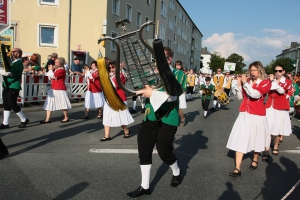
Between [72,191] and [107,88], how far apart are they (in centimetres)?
146

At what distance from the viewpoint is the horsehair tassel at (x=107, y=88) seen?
3312 mm

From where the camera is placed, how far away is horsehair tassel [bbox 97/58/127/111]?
331 cm

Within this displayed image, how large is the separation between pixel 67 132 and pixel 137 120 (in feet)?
9.19

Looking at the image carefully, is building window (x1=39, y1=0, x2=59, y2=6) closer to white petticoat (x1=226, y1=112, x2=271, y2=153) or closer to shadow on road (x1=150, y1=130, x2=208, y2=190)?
shadow on road (x1=150, y1=130, x2=208, y2=190)

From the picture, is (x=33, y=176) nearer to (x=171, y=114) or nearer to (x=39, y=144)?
(x=39, y=144)

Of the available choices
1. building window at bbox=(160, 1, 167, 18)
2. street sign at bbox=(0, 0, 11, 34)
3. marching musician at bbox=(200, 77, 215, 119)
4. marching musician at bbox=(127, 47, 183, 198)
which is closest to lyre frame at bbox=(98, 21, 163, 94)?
marching musician at bbox=(127, 47, 183, 198)

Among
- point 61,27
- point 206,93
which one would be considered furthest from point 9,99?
point 61,27

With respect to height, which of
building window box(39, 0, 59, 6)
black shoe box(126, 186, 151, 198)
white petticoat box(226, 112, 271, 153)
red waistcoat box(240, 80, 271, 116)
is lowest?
black shoe box(126, 186, 151, 198)

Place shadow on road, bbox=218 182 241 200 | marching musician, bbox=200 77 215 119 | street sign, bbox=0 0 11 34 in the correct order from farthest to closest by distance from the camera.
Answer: marching musician, bbox=200 77 215 119, street sign, bbox=0 0 11 34, shadow on road, bbox=218 182 241 200

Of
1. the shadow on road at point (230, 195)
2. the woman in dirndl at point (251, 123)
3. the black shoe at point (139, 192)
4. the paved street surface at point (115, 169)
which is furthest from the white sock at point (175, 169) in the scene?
the woman in dirndl at point (251, 123)

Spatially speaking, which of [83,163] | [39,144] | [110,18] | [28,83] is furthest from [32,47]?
[83,163]

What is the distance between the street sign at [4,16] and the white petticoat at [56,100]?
2.39 m

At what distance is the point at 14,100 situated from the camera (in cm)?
719

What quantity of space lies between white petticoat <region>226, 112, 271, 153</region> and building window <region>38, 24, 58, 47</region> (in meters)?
20.0
